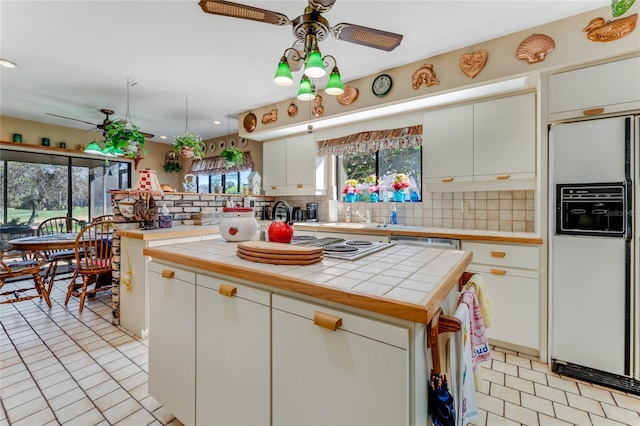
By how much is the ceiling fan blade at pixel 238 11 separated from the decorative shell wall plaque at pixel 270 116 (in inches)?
87.5

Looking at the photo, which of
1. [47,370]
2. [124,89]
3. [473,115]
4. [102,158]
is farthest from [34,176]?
[473,115]

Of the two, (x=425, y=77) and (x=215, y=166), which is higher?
(x=425, y=77)

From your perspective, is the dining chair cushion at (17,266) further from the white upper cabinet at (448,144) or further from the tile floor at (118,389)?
the white upper cabinet at (448,144)

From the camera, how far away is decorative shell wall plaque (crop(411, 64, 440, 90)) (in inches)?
103

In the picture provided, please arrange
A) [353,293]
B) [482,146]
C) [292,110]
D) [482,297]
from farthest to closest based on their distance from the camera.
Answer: [292,110], [482,146], [482,297], [353,293]

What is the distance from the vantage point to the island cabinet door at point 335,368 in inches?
30.0

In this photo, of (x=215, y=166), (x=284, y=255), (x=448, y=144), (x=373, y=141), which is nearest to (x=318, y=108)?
(x=373, y=141)

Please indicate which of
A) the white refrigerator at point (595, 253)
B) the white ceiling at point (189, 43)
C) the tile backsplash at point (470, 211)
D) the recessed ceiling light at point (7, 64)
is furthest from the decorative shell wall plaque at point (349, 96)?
the recessed ceiling light at point (7, 64)

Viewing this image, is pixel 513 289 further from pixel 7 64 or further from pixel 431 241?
pixel 7 64

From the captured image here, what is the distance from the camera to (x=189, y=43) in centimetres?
251

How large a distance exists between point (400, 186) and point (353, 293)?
281 cm

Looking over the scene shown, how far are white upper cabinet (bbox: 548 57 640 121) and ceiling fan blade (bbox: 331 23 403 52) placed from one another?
1.27m

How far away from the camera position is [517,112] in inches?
98.7

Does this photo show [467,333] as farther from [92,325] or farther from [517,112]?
[92,325]
